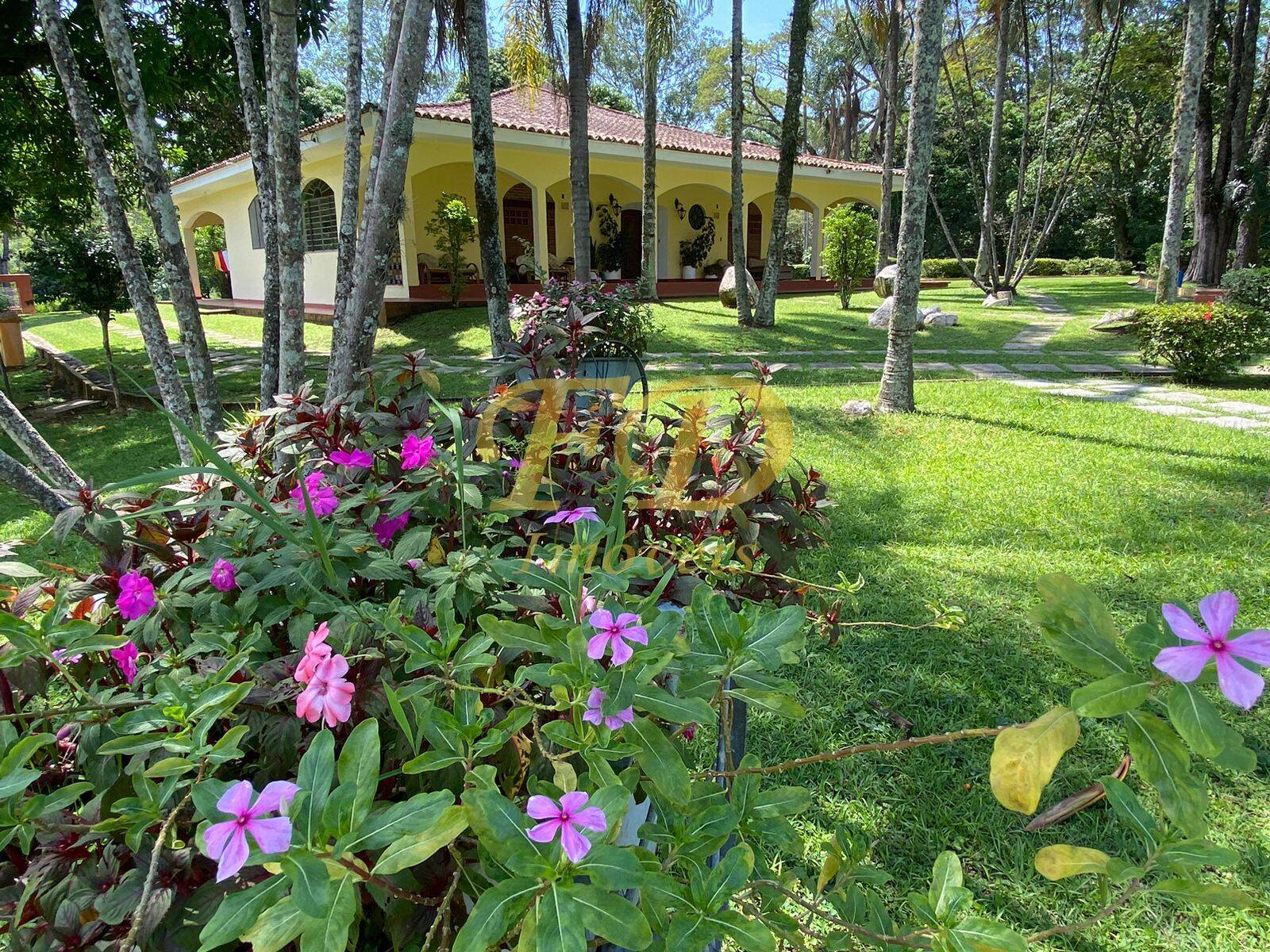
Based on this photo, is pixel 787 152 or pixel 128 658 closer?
pixel 128 658

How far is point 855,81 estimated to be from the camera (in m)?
34.6

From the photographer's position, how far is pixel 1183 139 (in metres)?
10.6

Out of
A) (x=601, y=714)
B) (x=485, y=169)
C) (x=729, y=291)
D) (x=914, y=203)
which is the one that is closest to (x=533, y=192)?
(x=729, y=291)

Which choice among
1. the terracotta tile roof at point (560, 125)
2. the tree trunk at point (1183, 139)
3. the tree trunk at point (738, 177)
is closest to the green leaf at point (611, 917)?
the tree trunk at point (738, 177)

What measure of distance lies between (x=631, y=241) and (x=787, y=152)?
9.63 meters

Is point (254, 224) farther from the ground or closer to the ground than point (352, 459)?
farther from the ground

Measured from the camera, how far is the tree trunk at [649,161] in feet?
37.2

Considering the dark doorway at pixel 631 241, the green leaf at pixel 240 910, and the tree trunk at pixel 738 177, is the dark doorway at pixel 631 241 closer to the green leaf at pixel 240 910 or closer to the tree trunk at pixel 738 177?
the tree trunk at pixel 738 177

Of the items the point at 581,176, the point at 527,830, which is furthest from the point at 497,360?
the point at 581,176

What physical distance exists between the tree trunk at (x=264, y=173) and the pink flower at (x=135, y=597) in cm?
276

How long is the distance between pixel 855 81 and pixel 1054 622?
40.1 m

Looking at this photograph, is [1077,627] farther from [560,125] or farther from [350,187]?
[560,125]

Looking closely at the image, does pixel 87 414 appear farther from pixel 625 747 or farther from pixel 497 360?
pixel 625 747

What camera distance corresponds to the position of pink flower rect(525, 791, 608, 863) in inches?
21.5
